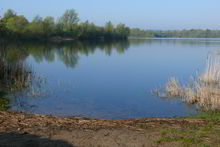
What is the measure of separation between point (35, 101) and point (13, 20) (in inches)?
1692

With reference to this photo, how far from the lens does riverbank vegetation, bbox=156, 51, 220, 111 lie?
9460 mm

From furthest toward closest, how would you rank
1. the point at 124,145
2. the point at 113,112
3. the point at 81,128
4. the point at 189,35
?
the point at 189,35, the point at 113,112, the point at 81,128, the point at 124,145

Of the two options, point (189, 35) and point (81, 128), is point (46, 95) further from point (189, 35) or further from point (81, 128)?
point (189, 35)

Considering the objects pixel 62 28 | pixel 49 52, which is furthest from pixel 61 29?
pixel 49 52

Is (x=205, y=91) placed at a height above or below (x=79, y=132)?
below

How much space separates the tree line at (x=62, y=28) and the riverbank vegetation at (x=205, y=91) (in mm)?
39657

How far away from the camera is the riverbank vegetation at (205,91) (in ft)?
31.0

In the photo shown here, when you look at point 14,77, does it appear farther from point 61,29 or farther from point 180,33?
point 180,33

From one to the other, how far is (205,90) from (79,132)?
246 inches

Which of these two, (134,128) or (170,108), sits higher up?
(134,128)

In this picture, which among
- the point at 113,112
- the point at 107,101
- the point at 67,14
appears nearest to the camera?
the point at 113,112

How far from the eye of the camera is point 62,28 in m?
67.3

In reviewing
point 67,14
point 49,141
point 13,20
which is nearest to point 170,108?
point 49,141

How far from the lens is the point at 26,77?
530 inches
